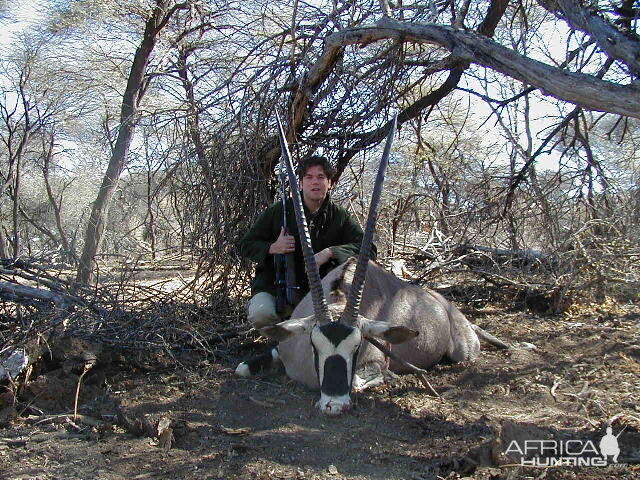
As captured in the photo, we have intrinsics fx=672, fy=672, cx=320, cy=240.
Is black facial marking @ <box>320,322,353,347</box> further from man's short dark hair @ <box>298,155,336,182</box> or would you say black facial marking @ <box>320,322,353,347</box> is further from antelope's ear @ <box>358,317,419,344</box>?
man's short dark hair @ <box>298,155,336,182</box>

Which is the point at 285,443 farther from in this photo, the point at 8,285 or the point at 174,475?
the point at 8,285

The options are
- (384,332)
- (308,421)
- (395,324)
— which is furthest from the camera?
(395,324)

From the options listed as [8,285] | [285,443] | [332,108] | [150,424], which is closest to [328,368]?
[285,443]

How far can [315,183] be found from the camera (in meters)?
4.81

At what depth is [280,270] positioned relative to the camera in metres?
5.04

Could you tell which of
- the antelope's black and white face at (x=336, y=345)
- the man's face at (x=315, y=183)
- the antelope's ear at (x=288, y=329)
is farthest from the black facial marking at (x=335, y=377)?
the man's face at (x=315, y=183)

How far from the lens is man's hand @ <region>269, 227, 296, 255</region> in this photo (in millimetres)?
4748

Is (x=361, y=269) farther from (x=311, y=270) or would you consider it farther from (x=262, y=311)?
Answer: (x=262, y=311)

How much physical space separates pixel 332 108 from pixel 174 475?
3.74m
